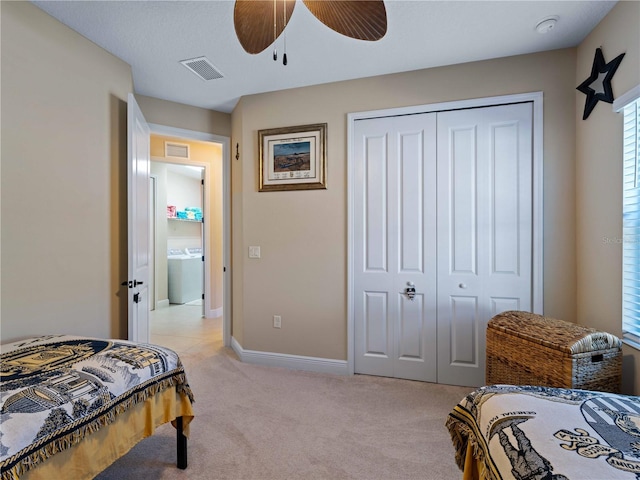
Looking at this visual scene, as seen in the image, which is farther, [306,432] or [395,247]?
[395,247]

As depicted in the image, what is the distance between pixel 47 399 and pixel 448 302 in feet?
8.22

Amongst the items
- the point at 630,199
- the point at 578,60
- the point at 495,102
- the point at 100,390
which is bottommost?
the point at 100,390

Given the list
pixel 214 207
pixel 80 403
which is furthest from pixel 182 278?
pixel 80 403

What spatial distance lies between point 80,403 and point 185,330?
3.24 meters

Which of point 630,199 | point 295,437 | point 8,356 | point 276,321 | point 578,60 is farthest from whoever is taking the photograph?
point 276,321

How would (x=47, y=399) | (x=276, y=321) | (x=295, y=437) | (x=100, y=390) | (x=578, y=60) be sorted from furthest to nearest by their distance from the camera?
(x=276, y=321) < (x=578, y=60) < (x=295, y=437) < (x=100, y=390) < (x=47, y=399)

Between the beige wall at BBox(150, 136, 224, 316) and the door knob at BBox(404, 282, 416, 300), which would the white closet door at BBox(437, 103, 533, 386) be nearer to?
the door knob at BBox(404, 282, 416, 300)

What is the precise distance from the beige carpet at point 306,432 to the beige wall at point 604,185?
1101mm

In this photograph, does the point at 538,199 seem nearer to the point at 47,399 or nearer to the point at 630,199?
the point at 630,199

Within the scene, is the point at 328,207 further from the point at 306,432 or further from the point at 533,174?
the point at 306,432

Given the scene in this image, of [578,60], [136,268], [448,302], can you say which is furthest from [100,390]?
[578,60]

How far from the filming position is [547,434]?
3.16 ft

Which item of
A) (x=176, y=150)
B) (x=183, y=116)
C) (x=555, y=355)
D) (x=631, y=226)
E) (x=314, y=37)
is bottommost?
(x=555, y=355)

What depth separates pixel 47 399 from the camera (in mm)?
1126
